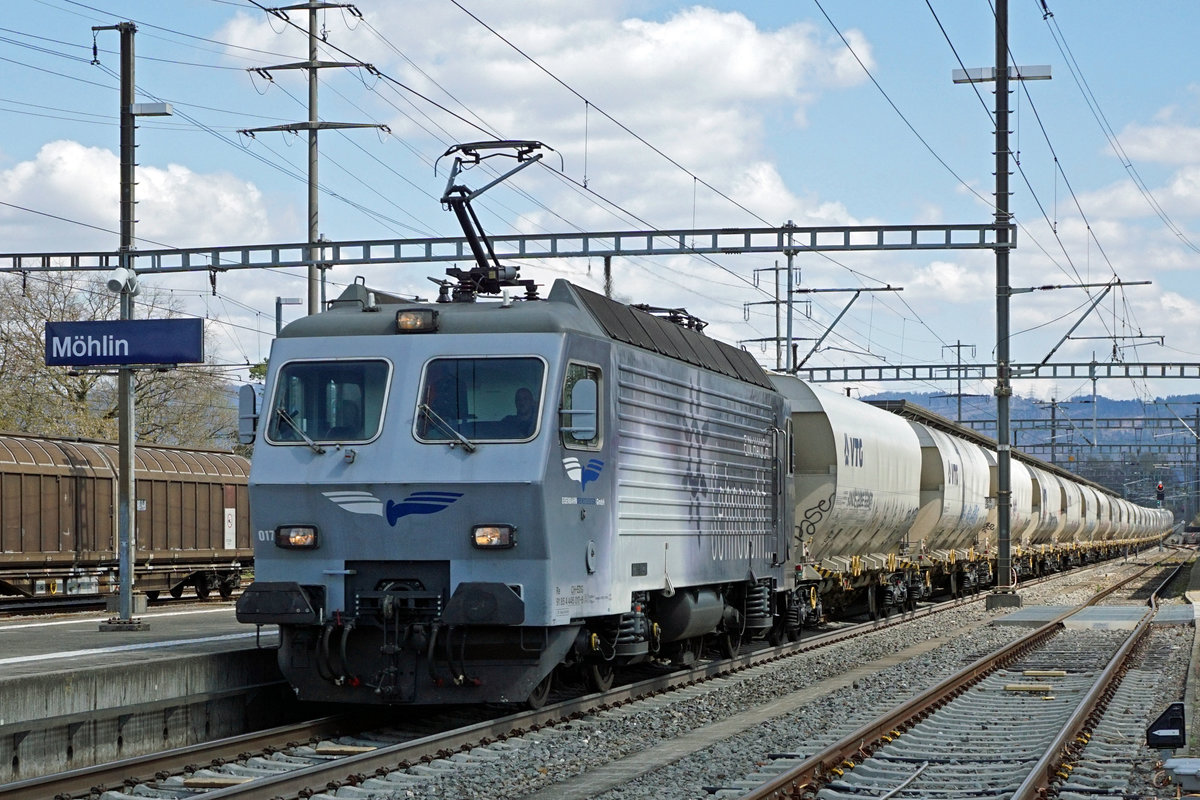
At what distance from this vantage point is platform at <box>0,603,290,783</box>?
10617mm

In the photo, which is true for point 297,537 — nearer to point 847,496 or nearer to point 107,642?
point 107,642

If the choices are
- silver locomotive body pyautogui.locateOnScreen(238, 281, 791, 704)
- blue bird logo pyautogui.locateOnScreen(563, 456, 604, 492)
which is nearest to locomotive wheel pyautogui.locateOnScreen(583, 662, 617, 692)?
silver locomotive body pyautogui.locateOnScreen(238, 281, 791, 704)

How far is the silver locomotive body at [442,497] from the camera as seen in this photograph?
1192 cm

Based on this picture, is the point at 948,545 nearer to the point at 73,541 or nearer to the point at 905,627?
the point at 905,627

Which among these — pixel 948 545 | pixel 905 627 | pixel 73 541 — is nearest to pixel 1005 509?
pixel 948 545

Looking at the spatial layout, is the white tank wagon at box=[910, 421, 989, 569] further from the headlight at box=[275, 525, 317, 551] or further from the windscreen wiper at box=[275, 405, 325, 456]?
the headlight at box=[275, 525, 317, 551]

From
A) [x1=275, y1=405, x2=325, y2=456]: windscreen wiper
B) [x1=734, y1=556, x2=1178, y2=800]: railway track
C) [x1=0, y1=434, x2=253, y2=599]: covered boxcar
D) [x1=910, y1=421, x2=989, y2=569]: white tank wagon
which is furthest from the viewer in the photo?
[x1=910, y1=421, x2=989, y2=569]: white tank wagon

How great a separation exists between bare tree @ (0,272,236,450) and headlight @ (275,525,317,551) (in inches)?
1362

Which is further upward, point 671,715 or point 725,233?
point 725,233

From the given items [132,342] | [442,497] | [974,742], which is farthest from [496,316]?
[132,342]

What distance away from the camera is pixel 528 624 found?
464 inches

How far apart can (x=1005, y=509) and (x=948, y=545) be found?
295cm

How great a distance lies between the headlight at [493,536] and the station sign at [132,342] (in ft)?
26.0

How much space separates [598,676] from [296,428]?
12.0 ft
